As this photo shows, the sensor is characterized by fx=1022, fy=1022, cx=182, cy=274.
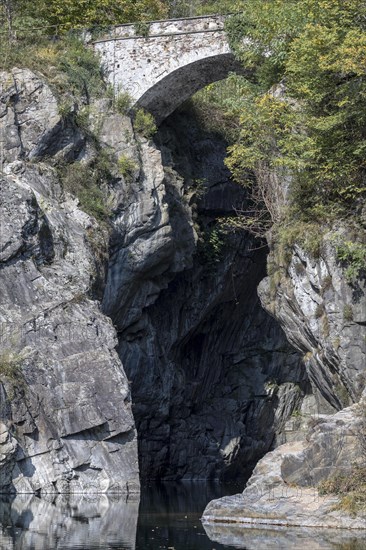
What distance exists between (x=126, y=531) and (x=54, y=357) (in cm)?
Result: 880

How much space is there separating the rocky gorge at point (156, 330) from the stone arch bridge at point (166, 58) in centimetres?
145

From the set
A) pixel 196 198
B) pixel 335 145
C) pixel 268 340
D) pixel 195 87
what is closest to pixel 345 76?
pixel 335 145

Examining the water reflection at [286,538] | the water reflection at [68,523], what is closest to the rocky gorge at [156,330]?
the water reflection at [286,538]

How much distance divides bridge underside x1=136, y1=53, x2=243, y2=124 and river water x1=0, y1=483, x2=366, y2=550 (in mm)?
14373

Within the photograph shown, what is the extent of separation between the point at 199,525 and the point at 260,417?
21.2 meters

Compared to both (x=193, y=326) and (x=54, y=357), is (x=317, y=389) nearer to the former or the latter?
(x=54, y=357)

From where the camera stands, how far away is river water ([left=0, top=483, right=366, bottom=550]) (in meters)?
15.9

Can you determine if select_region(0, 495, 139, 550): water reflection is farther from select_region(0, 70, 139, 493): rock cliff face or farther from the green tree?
the green tree

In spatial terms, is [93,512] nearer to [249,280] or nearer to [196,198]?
[196,198]

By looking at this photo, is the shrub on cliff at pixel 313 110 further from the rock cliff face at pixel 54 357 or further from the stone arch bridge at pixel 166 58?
the rock cliff face at pixel 54 357

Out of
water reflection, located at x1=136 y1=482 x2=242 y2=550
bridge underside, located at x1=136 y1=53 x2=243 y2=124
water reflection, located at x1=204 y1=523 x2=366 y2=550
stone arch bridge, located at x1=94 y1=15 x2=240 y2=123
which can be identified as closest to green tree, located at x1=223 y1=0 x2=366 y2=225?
stone arch bridge, located at x1=94 y1=15 x2=240 y2=123

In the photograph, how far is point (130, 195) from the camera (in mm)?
31516

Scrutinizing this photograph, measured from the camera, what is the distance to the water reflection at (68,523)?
1588 centimetres

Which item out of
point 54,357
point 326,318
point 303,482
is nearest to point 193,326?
point 326,318
